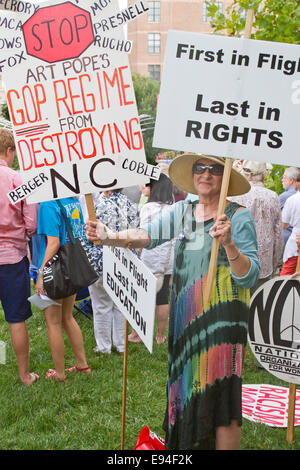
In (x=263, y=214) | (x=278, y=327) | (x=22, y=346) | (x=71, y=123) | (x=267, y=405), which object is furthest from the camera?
(x=263, y=214)

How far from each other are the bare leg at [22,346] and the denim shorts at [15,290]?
7 centimetres

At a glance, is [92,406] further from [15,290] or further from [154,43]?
[154,43]

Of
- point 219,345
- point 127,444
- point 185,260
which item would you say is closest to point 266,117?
point 185,260

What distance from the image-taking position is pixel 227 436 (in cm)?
287

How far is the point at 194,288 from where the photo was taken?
2.85m

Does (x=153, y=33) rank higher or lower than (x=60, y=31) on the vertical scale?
lower

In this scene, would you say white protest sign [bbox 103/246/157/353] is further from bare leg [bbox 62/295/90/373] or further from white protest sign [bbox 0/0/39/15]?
bare leg [bbox 62/295/90/373]

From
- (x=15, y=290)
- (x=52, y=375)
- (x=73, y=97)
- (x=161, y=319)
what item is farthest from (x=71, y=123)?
(x=161, y=319)

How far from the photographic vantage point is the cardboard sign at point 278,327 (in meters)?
3.75

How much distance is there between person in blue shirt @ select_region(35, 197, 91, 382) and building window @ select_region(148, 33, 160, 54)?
63395mm

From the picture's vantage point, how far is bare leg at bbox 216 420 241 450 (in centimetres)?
287

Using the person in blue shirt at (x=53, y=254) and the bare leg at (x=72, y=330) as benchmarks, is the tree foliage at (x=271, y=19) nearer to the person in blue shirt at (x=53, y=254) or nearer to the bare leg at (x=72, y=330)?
the person in blue shirt at (x=53, y=254)

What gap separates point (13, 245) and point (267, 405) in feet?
7.49
